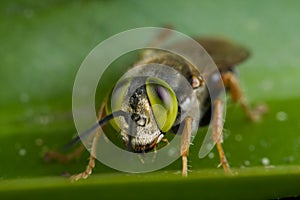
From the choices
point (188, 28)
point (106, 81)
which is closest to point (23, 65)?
point (106, 81)

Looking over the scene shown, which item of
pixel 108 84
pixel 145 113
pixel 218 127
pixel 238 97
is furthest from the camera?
pixel 108 84

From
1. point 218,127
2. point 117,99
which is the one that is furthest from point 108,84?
point 117,99

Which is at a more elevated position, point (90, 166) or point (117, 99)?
point (117, 99)

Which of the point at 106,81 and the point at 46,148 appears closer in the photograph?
the point at 46,148

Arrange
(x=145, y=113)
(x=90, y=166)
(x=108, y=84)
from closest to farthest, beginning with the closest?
(x=145, y=113)
(x=90, y=166)
(x=108, y=84)

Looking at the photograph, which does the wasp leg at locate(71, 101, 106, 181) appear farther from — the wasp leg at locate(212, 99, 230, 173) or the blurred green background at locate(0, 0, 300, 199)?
the wasp leg at locate(212, 99, 230, 173)

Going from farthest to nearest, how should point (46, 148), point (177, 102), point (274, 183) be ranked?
point (46, 148) < point (177, 102) < point (274, 183)

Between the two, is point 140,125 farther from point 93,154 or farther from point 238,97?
point 238,97

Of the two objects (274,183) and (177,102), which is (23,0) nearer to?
(177,102)
